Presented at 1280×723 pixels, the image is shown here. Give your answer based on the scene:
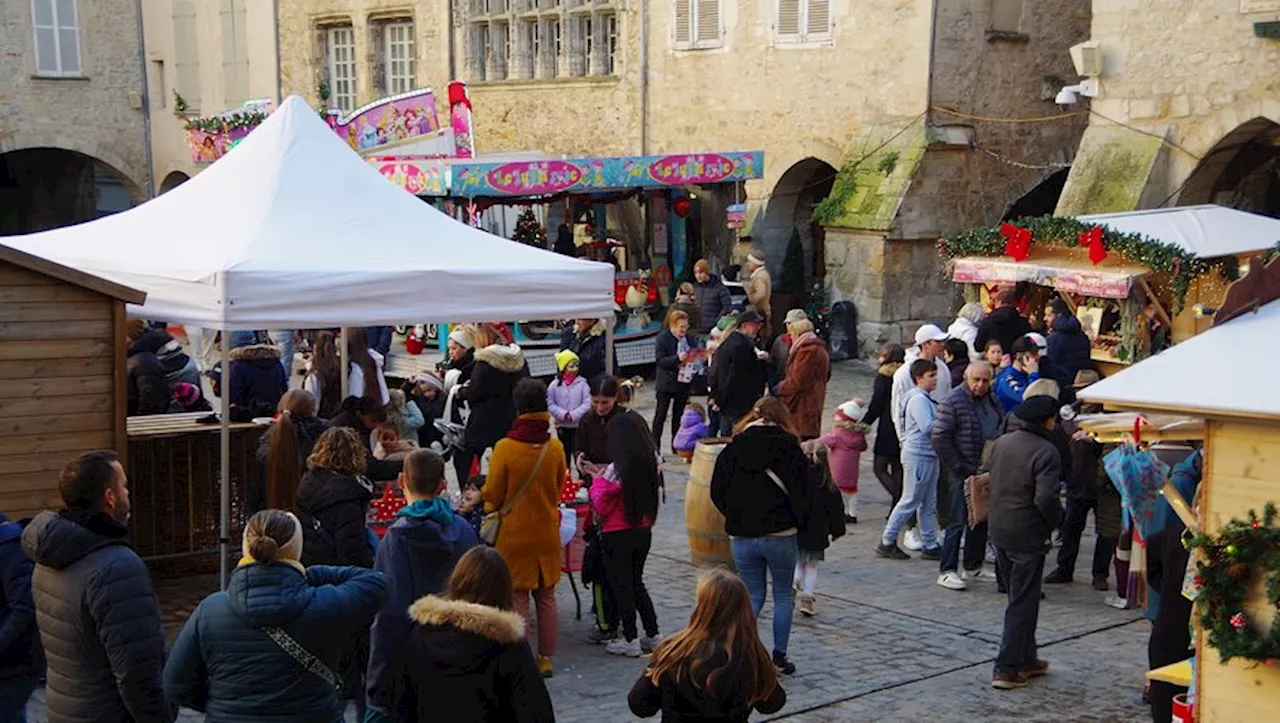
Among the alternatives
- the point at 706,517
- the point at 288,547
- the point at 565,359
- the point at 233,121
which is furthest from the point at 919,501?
the point at 233,121

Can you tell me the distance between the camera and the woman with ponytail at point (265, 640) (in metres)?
4.55

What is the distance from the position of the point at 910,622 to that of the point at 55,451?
471 centimetres

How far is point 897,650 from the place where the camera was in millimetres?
8070

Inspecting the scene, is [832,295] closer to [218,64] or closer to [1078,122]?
[1078,122]

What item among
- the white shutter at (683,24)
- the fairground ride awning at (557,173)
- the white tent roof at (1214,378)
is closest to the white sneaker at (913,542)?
the white tent roof at (1214,378)

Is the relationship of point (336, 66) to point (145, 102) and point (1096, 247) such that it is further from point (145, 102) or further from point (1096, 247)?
point (1096, 247)

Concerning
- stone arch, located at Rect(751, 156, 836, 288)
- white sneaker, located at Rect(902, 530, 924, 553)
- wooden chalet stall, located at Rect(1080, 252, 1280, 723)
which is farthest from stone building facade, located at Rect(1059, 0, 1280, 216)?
wooden chalet stall, located at Rect(1080, 252, 1280, 723)

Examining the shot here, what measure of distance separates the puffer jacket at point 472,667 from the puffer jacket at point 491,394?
4.43 metres

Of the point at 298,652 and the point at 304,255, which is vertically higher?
the point at 304,255

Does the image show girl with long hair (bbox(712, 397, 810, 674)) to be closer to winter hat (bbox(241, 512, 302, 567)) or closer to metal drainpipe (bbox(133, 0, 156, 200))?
winter hat (bbox(241, 512, 302, 567))

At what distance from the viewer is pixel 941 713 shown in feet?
23.4

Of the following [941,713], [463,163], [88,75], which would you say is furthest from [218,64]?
[941,713]

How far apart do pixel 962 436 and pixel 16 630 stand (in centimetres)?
570

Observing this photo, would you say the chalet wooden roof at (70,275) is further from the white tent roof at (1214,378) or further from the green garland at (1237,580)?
the green garland at (1237,580)
